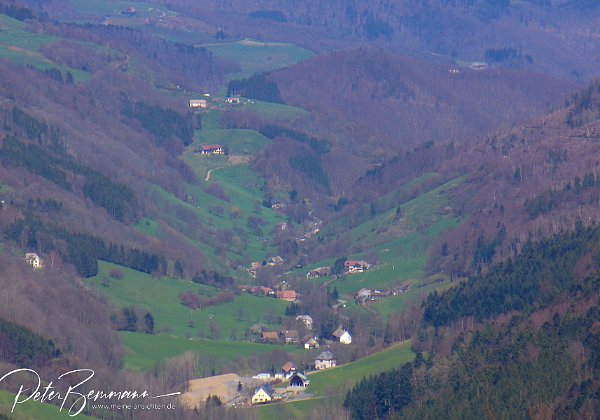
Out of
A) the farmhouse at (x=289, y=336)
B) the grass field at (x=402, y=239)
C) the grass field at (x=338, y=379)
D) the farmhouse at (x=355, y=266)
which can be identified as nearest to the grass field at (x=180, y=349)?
the farmhouse at (x=289, y=336)

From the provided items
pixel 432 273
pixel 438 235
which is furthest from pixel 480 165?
pixel 432 273

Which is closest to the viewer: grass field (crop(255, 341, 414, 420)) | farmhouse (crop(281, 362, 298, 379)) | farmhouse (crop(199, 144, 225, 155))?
grass field (crop(255, 341, 414, 420))

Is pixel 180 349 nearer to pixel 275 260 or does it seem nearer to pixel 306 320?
pixel 306 320

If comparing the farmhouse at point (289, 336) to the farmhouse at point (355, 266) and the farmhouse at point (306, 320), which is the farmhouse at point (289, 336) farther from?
the farmhouse at point (355, 266)

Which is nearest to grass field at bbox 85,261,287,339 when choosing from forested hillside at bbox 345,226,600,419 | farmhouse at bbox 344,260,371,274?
forested hillside at bbox 345,226,600,419

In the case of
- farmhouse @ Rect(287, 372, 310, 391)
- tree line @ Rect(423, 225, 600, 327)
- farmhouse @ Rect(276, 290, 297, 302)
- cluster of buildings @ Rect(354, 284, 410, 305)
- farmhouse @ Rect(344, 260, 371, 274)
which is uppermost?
tree line @ Rect(423, 225, 600, 327)

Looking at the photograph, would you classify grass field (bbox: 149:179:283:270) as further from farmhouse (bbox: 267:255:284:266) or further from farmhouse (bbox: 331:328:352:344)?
farmhouse (bbox: 331:328:352:344)

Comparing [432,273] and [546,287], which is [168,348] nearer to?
[546,287]
